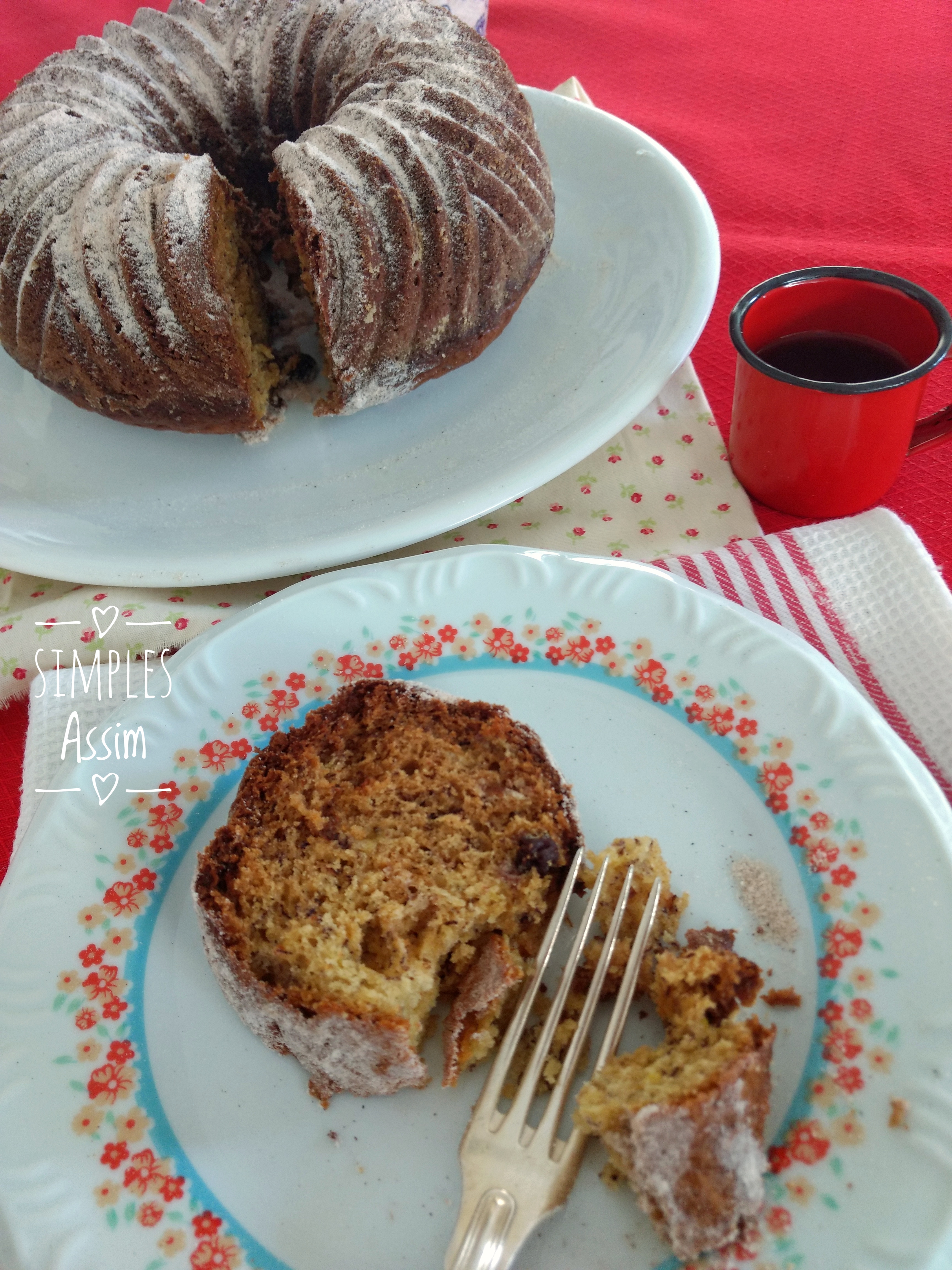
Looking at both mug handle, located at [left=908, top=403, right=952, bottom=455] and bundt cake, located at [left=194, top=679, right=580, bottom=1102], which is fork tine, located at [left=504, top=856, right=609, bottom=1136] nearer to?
bundt cake, located at [left=194, top=679, right=580, bottom=1102]

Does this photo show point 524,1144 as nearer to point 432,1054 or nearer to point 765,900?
point 432,1054

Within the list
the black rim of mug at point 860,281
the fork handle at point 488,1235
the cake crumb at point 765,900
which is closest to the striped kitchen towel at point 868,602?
the black rim of mug at point 860,281

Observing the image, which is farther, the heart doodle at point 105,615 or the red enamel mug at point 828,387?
the heart doodle at point 105,615

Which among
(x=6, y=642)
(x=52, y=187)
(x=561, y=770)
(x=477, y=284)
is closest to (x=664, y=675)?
(x=561, y=770)

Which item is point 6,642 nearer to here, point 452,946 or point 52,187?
point 52,187

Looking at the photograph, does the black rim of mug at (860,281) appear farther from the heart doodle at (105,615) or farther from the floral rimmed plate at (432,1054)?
the heart doodle at (105,615)

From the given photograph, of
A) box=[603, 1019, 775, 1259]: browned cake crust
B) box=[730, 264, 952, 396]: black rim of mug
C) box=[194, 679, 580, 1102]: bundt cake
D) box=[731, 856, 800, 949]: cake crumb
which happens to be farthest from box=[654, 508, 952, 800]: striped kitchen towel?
box=[603, 1019, 775, 1259]: browned cake crust
